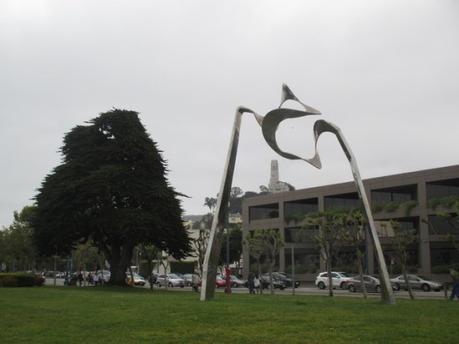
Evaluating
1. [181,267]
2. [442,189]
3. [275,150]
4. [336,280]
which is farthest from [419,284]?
[181,267]

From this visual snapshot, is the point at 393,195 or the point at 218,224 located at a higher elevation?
the point at 393,195

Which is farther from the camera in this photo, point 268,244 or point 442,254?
point 442,254

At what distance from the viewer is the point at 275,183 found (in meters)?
109

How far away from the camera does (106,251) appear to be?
142ft

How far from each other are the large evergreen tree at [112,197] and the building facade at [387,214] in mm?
11222

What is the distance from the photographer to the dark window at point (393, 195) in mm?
58662

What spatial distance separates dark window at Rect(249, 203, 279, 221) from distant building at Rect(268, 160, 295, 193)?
29.3 metres

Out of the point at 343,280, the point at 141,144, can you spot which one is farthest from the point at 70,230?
the point at 343,280

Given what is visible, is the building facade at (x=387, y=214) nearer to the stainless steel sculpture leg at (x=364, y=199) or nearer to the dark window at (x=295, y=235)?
the dark window at (x=295, y=235)

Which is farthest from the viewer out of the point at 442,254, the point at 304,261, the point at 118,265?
the point at 304,261

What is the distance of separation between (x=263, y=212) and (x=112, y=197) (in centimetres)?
3834

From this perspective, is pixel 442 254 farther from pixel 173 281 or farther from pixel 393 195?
pixel 173 281

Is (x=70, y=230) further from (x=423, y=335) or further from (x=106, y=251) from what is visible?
(x=423, y=335)

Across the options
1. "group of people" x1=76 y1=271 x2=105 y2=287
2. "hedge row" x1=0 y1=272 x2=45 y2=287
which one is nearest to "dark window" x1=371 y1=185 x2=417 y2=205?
"group of people" x1=76 y1=271 x2=105 y2=287
